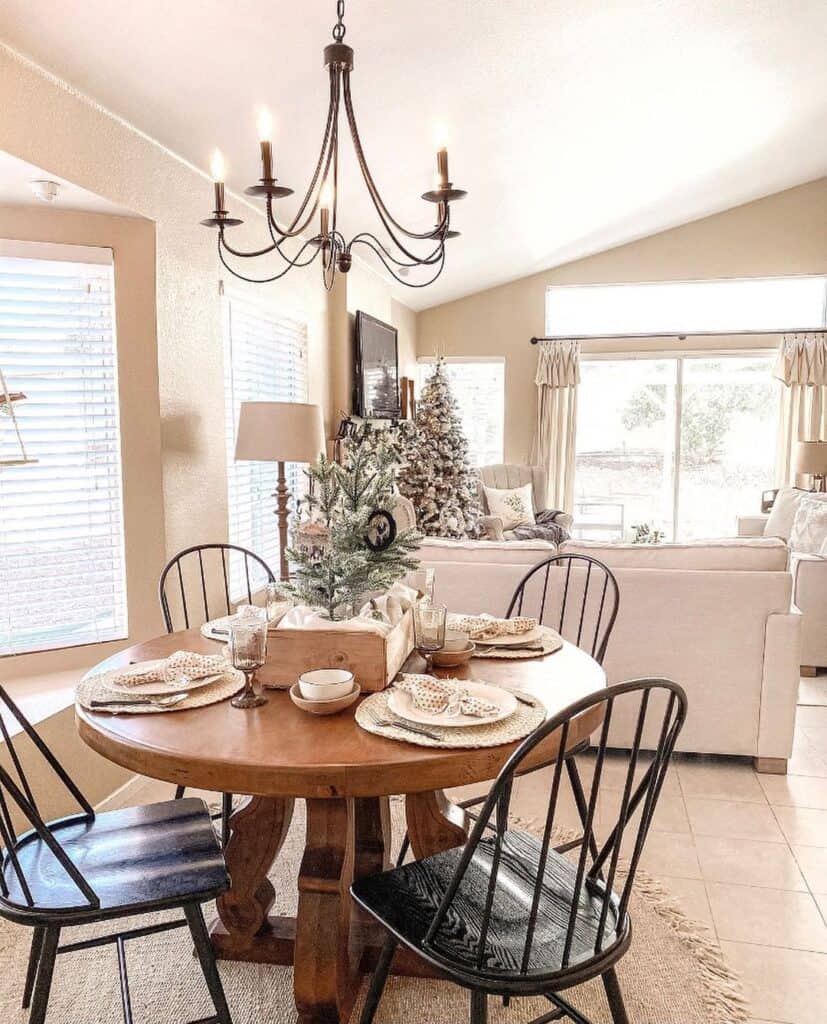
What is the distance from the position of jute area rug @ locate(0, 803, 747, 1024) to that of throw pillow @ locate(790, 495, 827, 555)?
2.90 meters

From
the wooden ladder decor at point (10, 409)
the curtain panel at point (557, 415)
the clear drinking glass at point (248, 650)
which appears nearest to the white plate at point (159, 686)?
the clear drinking glass at point (248, 650)

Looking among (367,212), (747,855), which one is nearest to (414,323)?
(367,212)

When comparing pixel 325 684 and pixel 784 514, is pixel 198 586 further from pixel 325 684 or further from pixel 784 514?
pixel 784 514

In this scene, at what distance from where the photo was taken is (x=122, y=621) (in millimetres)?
3283

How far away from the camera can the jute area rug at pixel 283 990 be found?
1.91 metres

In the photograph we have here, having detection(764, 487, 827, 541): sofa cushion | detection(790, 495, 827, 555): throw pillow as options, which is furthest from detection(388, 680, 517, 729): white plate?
detection(764, 487, 827, 541): sofa cushion

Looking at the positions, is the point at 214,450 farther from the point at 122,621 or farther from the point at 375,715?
the point at 375,715

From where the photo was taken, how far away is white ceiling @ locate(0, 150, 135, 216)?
249 centimetres

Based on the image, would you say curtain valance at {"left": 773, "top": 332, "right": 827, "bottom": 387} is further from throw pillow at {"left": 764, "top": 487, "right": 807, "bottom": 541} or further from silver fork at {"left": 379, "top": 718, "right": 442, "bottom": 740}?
silver fork at {"left": 379, "top": 718, "right": 442, "bottom": 740}

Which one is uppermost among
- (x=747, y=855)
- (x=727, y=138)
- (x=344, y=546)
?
(x=727, y=138)

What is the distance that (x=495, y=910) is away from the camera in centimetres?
155

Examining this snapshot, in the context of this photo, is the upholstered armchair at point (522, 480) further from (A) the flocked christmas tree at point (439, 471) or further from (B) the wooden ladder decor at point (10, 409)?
(B) the wooden ladder decor at point (10, 409)

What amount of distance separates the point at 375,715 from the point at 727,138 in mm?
5321

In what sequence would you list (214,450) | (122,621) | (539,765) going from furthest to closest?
(214,450)
(122,621)
(539,765)
